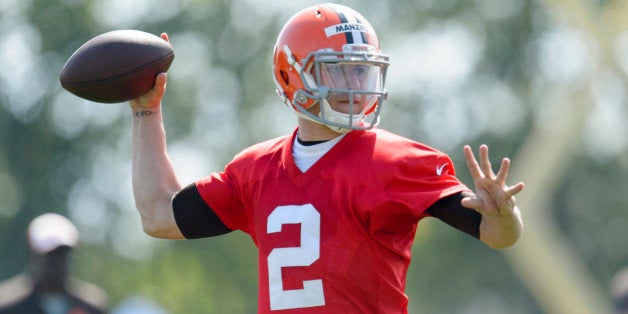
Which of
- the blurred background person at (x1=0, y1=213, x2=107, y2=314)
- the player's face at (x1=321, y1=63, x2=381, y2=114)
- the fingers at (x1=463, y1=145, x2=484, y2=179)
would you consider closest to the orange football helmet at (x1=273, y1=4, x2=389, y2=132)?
the player's face at (x1=321, y1=63, x2=381, y2=114)

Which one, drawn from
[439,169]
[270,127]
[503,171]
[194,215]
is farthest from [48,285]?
[270,127]

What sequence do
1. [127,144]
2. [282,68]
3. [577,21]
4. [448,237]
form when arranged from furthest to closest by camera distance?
[448,237] → [127,144] → [577,21] → [282,68]

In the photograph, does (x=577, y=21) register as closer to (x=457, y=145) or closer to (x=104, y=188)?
(x=457, y=145)

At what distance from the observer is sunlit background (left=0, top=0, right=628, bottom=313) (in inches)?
828

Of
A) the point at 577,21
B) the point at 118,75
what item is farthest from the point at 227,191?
the point at 577,21

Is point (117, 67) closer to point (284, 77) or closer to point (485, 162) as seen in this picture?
point (284, 77)

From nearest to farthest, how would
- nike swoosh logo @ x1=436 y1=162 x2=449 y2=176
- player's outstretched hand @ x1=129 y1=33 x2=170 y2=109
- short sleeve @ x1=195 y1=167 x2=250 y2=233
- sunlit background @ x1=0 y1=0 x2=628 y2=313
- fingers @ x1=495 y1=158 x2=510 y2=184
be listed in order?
fingers @ x1=495 y1=158 x2=510 y2=184 < nike swoosh logo @ x1=436 y1=162 x2=449 y2=176 < short sleeve @ x1=195 y1=167 x2=250 y2=233 < player's outstretched hand @ x1=129 y1=33 x2=170 y2=109 < sunlit background @ x1=0 y1=0 x2=628 y2=313

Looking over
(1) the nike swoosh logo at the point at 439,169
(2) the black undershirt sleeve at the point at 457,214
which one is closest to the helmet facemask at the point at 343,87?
(1) the nike swoosh logo at the point at 439,169

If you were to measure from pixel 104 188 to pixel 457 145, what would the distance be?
5712 mm

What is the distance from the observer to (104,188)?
2133cm

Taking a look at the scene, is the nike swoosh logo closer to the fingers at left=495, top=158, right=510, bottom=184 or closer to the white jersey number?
the fingers at left=495, top=158, right=510, bottom=184

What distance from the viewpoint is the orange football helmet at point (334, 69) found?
16.0 feet

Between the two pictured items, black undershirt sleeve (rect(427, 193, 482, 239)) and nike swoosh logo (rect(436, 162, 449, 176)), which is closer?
black undershirt sleeve (rect(427, 193, 482, 239))

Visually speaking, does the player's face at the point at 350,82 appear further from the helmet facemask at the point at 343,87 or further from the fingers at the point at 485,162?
the fingers at the point at 485,162
